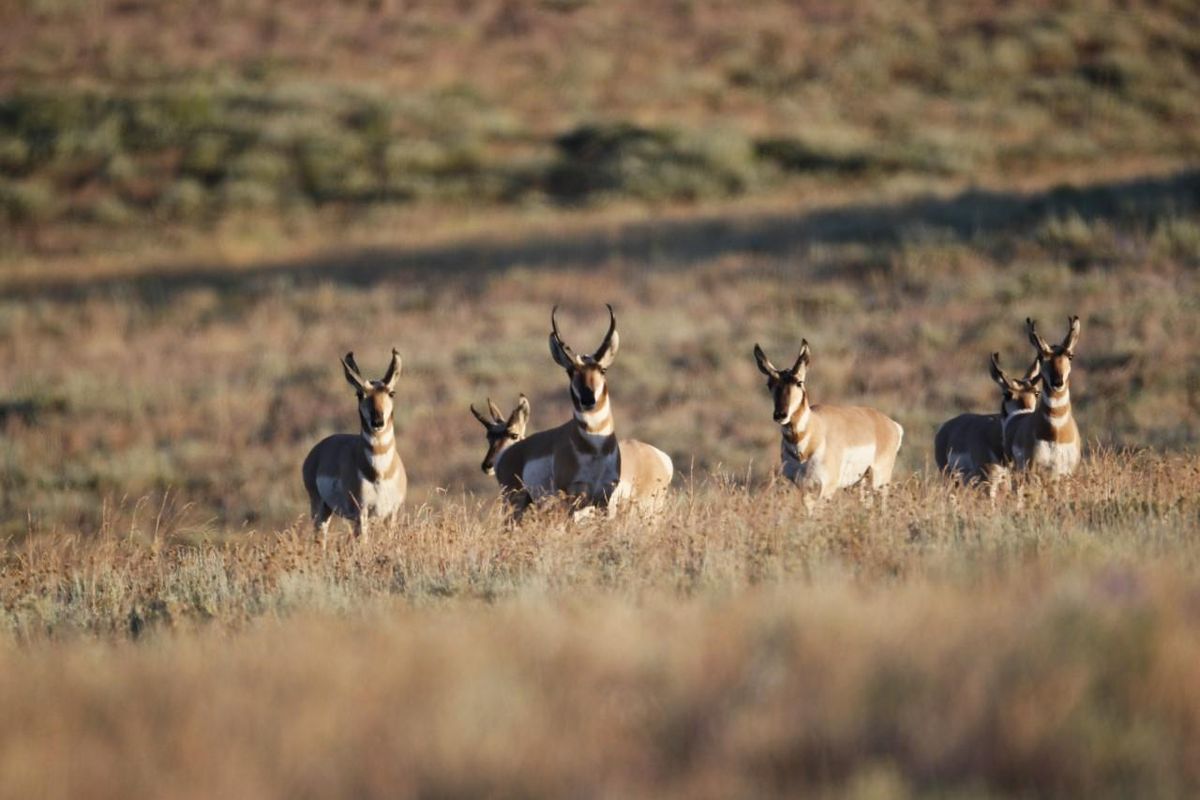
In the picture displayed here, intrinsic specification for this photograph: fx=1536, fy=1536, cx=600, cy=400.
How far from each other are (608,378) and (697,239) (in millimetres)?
9734

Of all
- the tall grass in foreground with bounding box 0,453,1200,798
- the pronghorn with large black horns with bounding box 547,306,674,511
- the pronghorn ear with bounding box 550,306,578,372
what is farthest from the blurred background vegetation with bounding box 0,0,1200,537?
the tall grass in foreground with bounding box 0,453,1200,798

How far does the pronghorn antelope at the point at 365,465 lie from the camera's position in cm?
1239

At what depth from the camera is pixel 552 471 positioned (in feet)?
40.2

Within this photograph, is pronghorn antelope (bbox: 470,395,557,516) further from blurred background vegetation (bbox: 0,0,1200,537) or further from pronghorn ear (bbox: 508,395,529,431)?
blurred background vegetation (bbox: 0,0,1200,537)

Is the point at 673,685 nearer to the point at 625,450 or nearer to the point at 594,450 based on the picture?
the point at 594,450

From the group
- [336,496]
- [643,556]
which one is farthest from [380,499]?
[643,556]

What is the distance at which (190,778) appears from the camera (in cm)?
477

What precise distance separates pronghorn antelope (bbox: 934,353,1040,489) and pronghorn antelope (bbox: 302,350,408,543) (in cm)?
479

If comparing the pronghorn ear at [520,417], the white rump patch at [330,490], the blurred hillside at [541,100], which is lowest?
the white rump patch at [330,490]

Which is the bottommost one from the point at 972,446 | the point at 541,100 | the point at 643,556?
the point at 643,556

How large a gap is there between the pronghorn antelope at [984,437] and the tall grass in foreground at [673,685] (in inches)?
226

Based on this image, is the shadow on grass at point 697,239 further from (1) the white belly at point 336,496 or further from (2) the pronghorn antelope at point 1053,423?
(1) the white belly at point 336,496

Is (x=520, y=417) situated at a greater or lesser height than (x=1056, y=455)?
greater

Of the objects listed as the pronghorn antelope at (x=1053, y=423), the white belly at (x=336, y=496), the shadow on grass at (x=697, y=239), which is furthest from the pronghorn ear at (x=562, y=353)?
the shadow on grass at (x=697, y=239)
